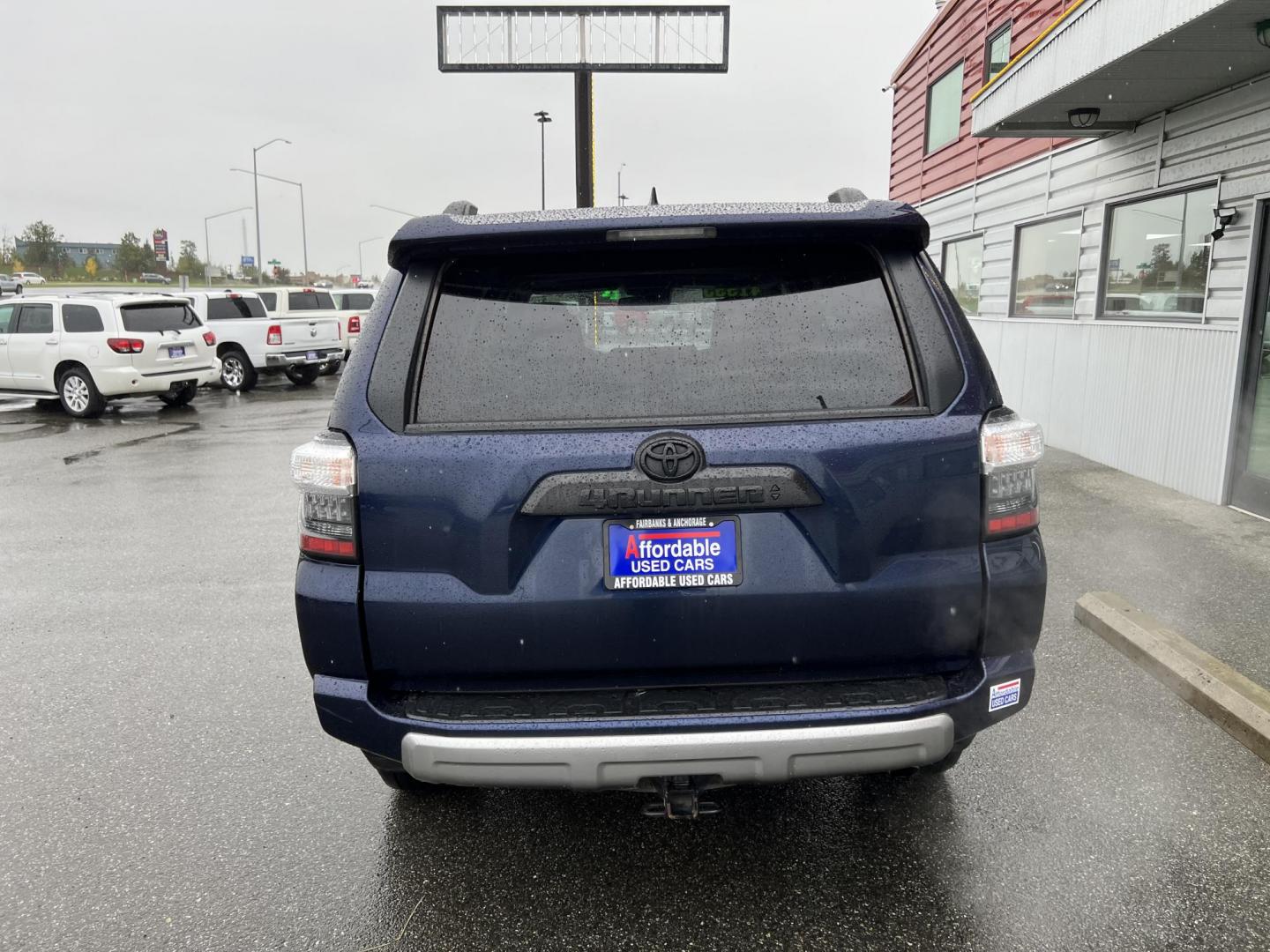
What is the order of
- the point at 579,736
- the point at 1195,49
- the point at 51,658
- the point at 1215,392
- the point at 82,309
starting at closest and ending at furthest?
the point at 579,736
the point at 51,658
the point at 1195,49
the point at 1215,392
the point at 82,309

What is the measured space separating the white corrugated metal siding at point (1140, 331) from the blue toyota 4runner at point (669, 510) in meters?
6.35

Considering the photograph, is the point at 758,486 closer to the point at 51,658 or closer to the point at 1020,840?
the point at 1020,840

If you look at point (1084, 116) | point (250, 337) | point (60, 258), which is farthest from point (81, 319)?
point (60, 258)

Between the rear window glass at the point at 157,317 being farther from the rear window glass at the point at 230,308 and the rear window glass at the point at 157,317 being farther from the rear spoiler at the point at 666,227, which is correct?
the rear spoiler at the point at 666,227

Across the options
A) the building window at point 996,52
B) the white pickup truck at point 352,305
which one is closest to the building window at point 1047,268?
the building window at point 996,52

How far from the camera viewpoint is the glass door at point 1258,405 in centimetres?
712

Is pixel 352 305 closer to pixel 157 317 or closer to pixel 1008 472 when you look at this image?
pixel 157 317

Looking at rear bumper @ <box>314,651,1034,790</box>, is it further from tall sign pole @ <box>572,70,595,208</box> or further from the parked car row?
the parked car row

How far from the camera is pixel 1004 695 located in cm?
243

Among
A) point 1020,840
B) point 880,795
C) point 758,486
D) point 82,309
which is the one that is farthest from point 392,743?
point 82,309

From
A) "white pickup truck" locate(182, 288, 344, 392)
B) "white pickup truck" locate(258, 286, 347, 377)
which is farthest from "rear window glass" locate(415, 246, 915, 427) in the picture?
"white pickup truck" locate(258, 286, 347, 377)

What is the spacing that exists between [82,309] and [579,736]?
1590 centimetres

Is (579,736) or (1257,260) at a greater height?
(1257,260)

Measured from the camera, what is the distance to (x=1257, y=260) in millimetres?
7137
